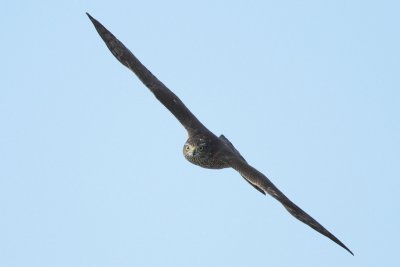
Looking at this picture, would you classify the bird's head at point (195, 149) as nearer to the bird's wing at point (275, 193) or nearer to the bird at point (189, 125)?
the bird at point (189, 125)

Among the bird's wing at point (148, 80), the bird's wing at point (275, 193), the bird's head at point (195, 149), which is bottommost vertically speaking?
the bird's wing at point (275, 193)

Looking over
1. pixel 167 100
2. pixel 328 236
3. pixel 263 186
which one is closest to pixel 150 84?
pixel 167 100

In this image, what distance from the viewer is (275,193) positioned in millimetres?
21641

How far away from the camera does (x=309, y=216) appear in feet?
69.6

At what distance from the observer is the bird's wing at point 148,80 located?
25.4 meters

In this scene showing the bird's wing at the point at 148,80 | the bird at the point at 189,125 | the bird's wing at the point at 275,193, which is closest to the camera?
the bird's wing at the point at 275,193

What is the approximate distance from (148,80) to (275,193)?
224 inches

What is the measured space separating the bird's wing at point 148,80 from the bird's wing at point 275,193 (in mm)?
2490

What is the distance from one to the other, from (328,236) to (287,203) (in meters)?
1.21

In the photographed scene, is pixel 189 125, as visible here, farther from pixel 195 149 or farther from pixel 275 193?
Answer: pixel 275 193

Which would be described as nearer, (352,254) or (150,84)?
(352,254)

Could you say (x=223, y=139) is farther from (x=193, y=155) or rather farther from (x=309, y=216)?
(x=309, y=216)

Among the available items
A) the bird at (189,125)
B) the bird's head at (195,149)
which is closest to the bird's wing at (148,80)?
the bird at (189,125)

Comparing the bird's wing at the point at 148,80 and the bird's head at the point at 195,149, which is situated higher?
the bird's wing at the point at 148,80
